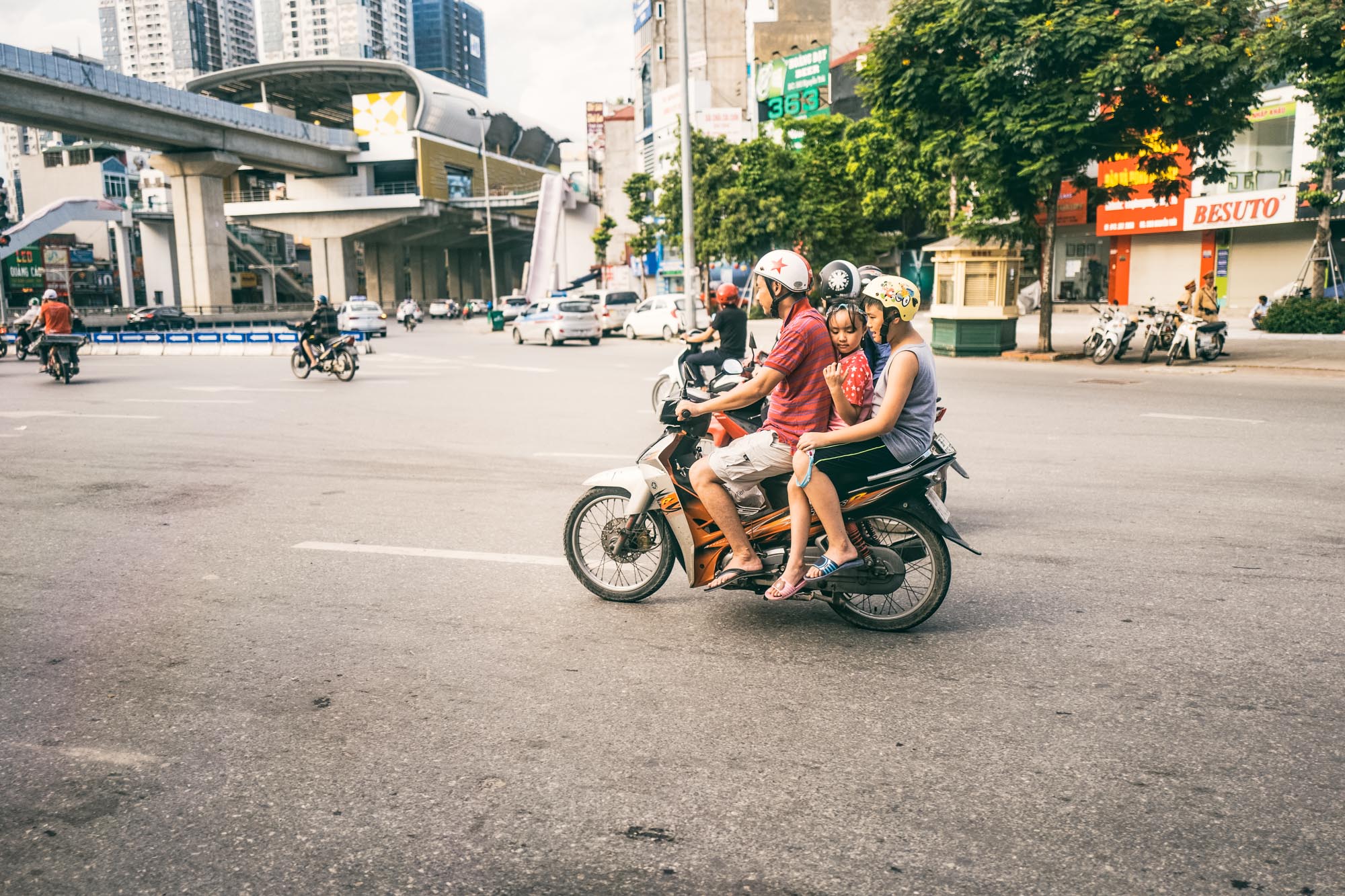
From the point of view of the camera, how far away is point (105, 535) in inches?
268

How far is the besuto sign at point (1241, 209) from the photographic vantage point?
1174 inches

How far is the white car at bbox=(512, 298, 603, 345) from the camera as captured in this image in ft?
101

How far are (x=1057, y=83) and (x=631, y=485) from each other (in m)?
15.9

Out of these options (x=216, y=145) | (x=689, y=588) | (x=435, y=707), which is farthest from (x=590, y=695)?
(x=216, y=145)

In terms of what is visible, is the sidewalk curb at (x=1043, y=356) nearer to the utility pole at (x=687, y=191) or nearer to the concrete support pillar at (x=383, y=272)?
the utility pole at (x=687, y=191)

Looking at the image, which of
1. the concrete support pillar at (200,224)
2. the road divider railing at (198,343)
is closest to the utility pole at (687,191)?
the road divider railing at (198,343)

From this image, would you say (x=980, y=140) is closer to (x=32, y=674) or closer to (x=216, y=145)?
(x=32, y=674)

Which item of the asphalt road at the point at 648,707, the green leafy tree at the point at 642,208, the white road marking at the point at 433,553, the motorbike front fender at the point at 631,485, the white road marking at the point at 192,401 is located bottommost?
the asphalt road at the point at 648,707

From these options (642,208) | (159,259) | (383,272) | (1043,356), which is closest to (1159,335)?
(1043,356)

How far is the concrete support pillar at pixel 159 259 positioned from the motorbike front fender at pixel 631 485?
306 ft

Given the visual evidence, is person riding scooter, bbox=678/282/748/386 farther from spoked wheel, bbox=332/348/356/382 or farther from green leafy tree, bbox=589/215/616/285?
green leafy tree, bbox=589/215/616/285

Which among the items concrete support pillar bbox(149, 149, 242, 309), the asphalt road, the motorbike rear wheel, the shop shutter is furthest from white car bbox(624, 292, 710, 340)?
concrete support pillar bbox(149, 149, 242, 309)

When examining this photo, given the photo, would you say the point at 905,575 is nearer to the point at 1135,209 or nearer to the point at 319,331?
the point at 319,331

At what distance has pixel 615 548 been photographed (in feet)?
16.9
